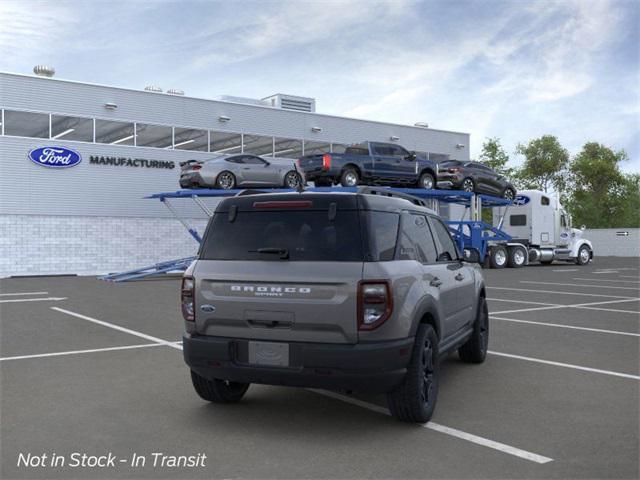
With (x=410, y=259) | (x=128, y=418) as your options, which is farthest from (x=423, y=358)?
(x=128, y=418)

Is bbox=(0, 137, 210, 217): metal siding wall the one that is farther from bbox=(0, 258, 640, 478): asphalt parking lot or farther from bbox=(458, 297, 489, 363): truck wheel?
bbox=(458, 297, 489, 363): truck wheel

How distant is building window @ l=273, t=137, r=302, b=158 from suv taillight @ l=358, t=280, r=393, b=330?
28.0 meters

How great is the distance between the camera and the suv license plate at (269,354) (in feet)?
15.7

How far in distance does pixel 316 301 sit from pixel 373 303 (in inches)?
16.2

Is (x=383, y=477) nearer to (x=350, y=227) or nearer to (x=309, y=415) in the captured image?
(x=309, y=415)

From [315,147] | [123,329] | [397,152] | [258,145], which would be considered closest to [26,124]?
[258,145]

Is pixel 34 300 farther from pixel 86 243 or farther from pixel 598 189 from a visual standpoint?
pixel 598 189

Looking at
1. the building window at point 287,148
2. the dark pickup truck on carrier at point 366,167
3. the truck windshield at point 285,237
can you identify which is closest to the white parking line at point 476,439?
the truck windshield at point 285,237

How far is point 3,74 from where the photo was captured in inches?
981

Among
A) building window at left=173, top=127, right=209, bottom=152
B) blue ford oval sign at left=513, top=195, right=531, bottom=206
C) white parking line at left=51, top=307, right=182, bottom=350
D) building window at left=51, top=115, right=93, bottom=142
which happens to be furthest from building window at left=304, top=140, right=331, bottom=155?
white parking line at left=51, top=307, right=182, bottom=350

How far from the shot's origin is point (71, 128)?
26734mm

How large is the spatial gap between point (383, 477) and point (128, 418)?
7.65 ft

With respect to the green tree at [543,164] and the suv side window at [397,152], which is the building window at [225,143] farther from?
the green tree at [543,164]

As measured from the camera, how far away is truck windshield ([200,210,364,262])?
489 cm
